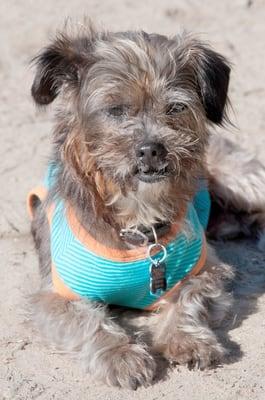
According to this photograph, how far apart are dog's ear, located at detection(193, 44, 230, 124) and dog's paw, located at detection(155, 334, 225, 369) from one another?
120cm

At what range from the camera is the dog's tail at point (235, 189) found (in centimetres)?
651

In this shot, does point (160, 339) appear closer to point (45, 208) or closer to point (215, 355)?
point (215, 355)

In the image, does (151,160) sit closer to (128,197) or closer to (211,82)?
(128,197)

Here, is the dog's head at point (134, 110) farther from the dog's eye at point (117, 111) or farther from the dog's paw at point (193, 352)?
the dog's paw at point (193, 352)

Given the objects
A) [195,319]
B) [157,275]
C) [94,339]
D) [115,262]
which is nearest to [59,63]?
[115,262]

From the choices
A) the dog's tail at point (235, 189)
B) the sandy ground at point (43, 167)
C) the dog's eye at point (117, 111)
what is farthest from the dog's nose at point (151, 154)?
the dog's tail at point (235, 189)

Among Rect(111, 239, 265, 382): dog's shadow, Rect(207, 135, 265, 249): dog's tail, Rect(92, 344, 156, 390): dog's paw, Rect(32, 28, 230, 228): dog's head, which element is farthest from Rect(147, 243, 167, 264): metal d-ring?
Rect(207, 135, 265, 249): dog's tail

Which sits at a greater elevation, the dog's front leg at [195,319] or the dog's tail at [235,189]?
the dog's front leg at [195,319]

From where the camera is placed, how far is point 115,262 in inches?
195

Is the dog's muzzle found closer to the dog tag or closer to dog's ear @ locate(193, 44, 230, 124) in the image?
dog's ear @ locate(193, 44, 230, 124)

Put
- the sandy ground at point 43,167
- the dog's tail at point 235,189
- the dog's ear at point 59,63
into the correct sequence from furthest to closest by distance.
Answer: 1. the dog's tail at point 235,189
2. the dog's ear at point 59,63
3. the sandy ground at point 43,167

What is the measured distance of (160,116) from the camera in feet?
15.4

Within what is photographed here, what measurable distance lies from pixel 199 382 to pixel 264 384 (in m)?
0.33

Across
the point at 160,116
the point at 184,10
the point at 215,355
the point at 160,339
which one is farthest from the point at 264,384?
the point at 184,10
